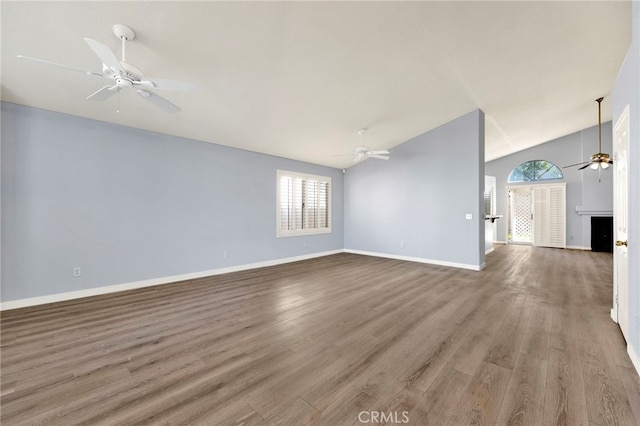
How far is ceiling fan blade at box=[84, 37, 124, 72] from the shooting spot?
1.79 meters

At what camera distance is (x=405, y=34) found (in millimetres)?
2910

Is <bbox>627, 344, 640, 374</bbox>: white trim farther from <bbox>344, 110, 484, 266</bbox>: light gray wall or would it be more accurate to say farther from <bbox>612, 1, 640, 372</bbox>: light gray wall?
<bbox>344, 110, 484, 266</bbox>: light gray wall

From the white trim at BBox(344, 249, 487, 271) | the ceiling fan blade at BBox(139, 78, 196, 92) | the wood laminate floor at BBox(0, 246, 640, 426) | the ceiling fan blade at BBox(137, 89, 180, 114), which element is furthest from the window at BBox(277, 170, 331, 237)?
the ceiling fan blade at BBox(139, 78, 196, 92)

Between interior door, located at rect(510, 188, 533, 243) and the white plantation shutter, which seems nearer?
the white plantation shutter

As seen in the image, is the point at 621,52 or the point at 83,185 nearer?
the point at 621,52

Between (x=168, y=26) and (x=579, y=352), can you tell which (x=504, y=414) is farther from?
(x=168, y=26)

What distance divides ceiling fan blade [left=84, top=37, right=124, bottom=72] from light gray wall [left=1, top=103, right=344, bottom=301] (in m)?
2.63

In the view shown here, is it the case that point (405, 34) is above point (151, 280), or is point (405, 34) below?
above

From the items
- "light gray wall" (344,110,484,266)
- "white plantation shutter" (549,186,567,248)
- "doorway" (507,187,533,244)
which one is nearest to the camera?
"light gray wall" (344,110,484,266)

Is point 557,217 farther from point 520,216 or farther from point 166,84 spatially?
point 166,84

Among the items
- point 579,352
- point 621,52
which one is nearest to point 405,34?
point 621,52

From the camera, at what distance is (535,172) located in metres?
9.23

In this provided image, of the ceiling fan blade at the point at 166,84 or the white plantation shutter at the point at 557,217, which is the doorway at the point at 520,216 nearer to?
the white plantation shutter at the point at 557,217

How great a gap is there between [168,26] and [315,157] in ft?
15.0
